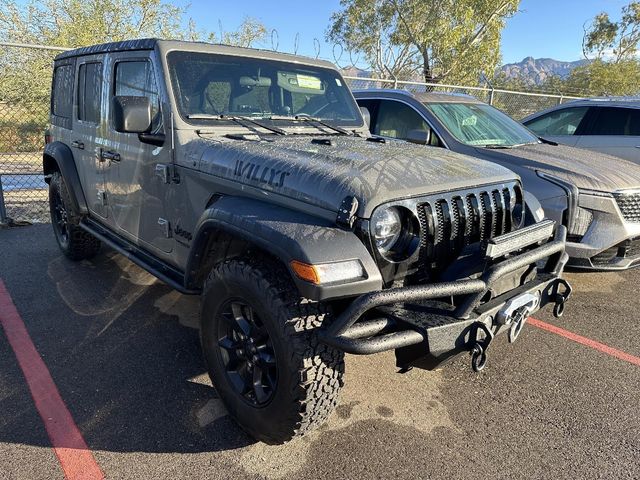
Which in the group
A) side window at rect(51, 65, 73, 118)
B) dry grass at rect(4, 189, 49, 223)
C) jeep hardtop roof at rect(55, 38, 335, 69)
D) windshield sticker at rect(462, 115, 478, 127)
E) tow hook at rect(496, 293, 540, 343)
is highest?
jeep hardtop roof at rect(55, 38, 335, 69)

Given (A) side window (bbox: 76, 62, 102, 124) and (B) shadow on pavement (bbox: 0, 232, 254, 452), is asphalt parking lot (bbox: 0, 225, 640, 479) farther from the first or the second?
(A) side window (bbox: 76, 62, 102, 124)

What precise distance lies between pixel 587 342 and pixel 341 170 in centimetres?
268

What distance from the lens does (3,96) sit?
9539 mm

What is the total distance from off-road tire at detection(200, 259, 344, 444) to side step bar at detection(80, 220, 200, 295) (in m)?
0.71

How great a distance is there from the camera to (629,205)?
171 inches

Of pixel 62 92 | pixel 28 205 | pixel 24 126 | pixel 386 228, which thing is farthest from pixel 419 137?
pixel 24 126

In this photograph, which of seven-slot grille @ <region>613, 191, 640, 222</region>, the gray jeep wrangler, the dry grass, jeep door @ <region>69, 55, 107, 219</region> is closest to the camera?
the gray jeep wrangler

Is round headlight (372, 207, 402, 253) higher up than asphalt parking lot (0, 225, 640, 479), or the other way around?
round headlight (372, 207, 402, 253)

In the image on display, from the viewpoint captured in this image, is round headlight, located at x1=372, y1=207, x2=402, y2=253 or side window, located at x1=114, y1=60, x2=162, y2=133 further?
side window, located at x1=114, y1=60, x2=162, y2=133

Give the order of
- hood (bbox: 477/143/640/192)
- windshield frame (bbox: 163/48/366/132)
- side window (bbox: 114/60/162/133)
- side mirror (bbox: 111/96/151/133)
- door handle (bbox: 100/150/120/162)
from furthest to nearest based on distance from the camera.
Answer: hood (bbox: 477/143/640/192)
door handle (bbox: 100/150/120/162)
side window (bbox: 114/60/162/133)
windshield frame (bbox: 163/48/366/132)
side mirror (bbox: 111/96/151/133)

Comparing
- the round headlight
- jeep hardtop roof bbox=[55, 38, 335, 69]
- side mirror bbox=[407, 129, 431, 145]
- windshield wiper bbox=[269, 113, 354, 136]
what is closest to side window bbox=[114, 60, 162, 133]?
jeep hardtop roof bbox=[55, 38, 335, 69]

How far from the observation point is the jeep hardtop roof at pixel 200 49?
10.3 feet

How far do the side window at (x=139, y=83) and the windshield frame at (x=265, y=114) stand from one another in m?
0.16

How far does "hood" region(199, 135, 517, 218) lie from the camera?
2176 millimetres
